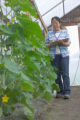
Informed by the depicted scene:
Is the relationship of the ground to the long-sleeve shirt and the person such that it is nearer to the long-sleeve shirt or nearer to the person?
the person

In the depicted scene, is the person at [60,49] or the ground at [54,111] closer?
the ground at [54,111]

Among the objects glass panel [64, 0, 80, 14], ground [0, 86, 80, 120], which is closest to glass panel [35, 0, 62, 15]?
glass panel [64, 0, 80, 14]

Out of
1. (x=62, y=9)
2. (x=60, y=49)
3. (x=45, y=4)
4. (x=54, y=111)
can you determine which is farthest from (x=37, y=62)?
(x=62, y=9)

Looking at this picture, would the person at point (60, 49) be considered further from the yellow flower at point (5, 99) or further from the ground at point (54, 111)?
the yellow flower at point (5, 99)

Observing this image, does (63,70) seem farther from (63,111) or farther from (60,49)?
(63,111)

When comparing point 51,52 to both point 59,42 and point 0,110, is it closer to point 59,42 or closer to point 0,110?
point 59,42

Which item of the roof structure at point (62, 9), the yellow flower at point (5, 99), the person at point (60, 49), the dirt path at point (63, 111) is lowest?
the dirt path at point (63, 111)

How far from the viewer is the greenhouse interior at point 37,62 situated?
1064 mm

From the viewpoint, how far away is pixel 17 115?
4.65ft

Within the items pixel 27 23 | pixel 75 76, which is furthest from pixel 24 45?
pixel 75 76

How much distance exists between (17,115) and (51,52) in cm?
105

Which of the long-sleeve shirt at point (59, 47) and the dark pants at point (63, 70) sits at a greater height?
the long-sleeve shirt at point (59, 47)

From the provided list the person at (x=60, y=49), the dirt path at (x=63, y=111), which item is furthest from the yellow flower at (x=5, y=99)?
the person at (x=60, y=49)

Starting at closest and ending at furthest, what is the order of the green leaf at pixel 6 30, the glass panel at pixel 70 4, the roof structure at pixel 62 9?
the green leaf at pixel 6 30 → the roof structure at pixel 62 9 → the glass panel at pixel 70 4
